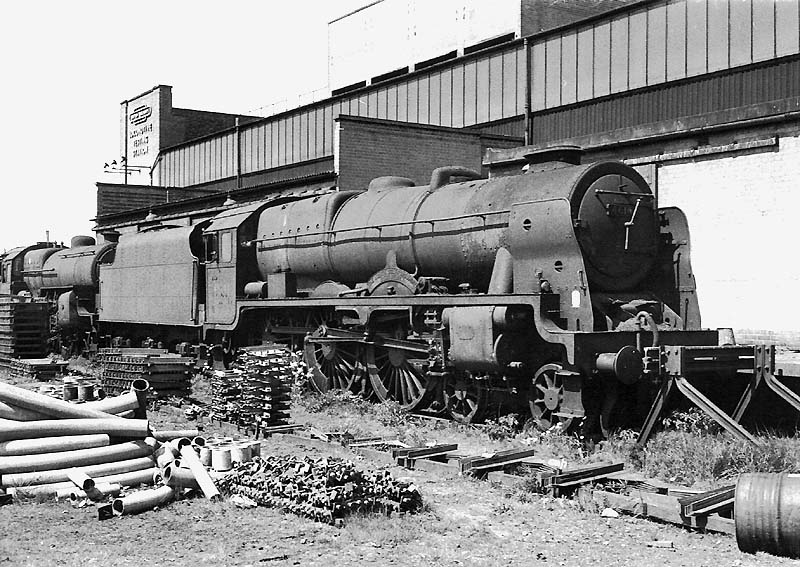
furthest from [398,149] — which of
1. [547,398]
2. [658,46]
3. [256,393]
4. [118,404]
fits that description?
[118,404]

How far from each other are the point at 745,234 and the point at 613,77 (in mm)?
7493

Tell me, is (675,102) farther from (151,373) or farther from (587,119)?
(151,373)

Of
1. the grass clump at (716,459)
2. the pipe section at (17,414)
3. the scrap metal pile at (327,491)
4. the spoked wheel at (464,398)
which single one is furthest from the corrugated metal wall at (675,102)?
the pipe section at (17,414)

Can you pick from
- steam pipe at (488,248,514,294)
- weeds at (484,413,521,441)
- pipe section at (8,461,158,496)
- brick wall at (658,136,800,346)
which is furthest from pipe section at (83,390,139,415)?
brick wall at (658,136,800,346)

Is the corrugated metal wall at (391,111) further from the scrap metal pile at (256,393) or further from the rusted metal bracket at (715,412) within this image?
the rusted metal bracket at (715,412)

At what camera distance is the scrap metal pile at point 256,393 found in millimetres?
11719

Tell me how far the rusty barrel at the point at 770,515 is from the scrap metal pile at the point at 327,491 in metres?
2.60

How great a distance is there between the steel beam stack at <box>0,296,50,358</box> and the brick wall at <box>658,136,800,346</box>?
15.0 m

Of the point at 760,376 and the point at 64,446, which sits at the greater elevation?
the point at 760,376

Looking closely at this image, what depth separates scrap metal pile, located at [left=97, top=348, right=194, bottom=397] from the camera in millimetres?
13750

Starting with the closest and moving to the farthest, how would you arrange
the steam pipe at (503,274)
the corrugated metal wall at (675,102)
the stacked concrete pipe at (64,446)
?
the stacked concrete pipe at (64,446)
the steam pipe at (503,274)
the corrugated metal wall at (675,102)

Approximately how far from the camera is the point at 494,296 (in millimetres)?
10805

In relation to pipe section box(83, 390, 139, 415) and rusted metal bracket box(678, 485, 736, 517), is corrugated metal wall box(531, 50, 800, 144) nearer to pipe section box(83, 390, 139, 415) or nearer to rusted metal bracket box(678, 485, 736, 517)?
rusted metal bracket box(678, 485, 736, 517)

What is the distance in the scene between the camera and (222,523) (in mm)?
6961
